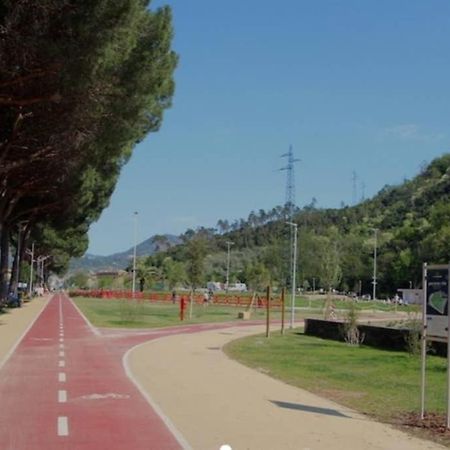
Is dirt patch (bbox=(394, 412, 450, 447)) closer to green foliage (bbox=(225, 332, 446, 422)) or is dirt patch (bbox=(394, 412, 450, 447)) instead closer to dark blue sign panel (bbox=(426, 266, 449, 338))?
green foliage (bbox=(225, 332, 446, 422))

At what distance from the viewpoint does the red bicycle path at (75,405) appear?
9289mm

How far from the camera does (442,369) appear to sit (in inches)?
774

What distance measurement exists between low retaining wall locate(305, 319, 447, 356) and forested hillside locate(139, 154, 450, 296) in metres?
10.5

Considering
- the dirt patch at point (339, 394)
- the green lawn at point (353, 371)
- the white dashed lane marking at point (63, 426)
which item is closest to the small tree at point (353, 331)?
the green lawn at point (353, 371)

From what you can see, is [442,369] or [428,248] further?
[428,248]

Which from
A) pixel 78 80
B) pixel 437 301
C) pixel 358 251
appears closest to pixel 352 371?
pixel 437 301

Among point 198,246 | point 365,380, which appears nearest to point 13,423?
point 365,380

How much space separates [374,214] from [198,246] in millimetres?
137541

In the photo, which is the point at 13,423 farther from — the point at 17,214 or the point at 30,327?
the point at 17,214

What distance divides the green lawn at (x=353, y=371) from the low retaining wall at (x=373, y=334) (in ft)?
2.31

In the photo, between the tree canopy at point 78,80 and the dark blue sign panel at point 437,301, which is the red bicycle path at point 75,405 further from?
the tree canopy at point 78,80

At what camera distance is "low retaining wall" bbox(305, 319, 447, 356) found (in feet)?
82.9

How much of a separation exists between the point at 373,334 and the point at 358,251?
110 meters

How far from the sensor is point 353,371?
18969 mm
